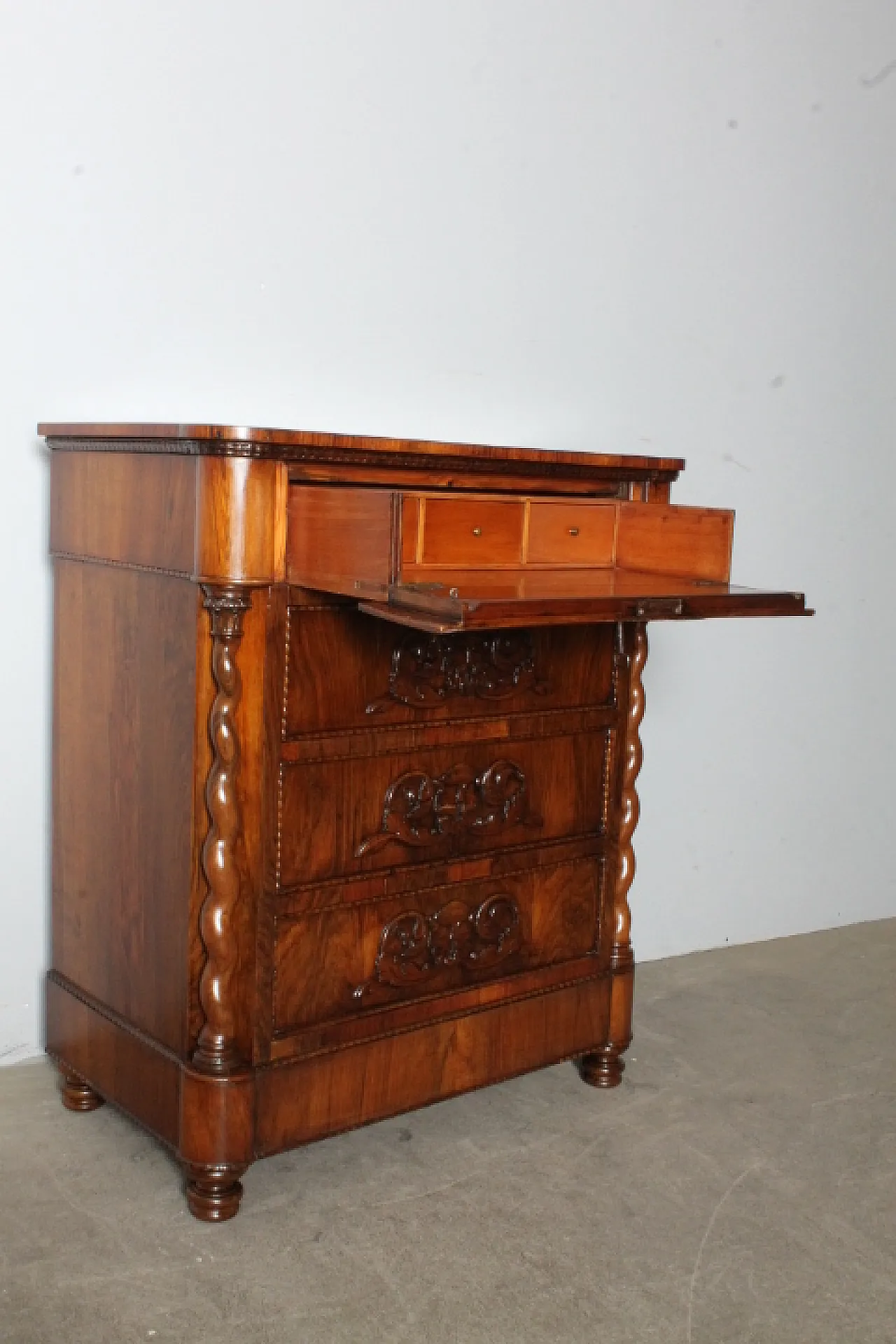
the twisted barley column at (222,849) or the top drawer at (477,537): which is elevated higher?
the top drawer at (477,537)

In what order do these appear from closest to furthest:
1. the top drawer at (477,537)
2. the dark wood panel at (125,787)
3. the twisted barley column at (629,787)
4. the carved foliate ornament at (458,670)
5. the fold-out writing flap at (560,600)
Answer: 1. the fold-out writing flap at (560,600)
2. the top drawer at (477,537)
3. the dark wood panel at (125,787)
4. the carved foliate ornament at (458,670)
5. the twisted barley column at (629,787)

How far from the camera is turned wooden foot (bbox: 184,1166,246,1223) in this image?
7.35 ft

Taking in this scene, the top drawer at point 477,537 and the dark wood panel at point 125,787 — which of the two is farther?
the dark wood panel at point 125,787

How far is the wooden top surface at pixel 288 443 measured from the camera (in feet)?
6.86

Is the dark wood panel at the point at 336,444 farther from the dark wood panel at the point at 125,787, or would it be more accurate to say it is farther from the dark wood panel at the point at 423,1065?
the dark wood panel at the point at 423,1065

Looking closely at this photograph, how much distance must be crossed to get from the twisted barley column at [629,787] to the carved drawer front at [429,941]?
0.17 ft

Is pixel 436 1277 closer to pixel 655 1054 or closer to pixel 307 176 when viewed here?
pixel 655 1054

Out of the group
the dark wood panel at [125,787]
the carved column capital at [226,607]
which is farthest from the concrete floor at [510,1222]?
the carved column capital at [226,607]

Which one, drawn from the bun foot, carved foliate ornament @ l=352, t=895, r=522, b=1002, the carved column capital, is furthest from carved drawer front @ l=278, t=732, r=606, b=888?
the bun foot

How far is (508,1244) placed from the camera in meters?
2.24

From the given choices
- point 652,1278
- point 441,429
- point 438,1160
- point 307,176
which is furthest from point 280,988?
point 307,176

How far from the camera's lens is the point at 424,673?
7.88ft

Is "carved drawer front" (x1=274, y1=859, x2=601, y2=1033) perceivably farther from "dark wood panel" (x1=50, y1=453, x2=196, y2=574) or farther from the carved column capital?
"dark wood panel" (x1=50, y1=453, x2=196, y2=574)

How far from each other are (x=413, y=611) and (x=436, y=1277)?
1.00 m
